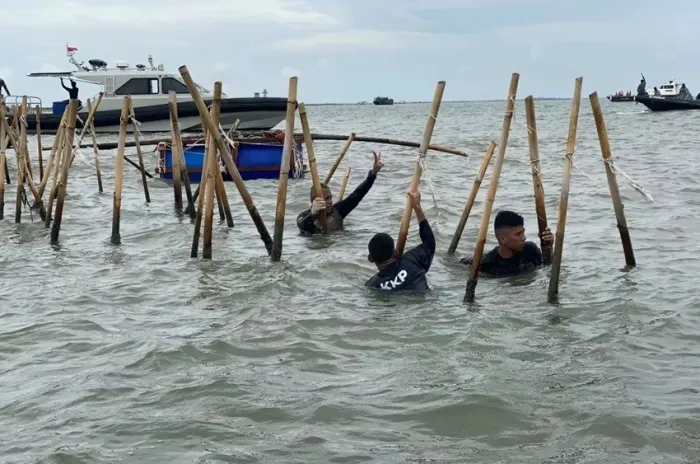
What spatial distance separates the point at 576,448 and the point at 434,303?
3.18 m

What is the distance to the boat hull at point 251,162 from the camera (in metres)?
18.2

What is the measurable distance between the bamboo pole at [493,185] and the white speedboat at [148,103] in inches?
683

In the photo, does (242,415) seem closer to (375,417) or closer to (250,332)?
(375,417)

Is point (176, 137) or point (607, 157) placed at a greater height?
point (607, 157)

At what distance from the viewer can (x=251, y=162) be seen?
1855cm

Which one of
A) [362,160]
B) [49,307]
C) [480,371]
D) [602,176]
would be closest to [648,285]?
[480,371]

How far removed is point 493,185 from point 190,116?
20202 mm

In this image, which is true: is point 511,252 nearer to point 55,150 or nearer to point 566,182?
point 566,182

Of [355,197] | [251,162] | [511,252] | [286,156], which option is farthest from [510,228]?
[251,162]

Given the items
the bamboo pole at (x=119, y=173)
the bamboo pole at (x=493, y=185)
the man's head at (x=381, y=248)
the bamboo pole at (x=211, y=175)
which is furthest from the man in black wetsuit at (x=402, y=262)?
the bamboo pole at (x=119, y=173)

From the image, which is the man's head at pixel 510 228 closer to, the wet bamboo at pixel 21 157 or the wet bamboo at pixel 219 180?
the wet bamboo at pixel 219 180

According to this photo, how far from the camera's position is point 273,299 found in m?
8.27

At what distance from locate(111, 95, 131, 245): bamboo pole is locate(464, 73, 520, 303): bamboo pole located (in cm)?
466

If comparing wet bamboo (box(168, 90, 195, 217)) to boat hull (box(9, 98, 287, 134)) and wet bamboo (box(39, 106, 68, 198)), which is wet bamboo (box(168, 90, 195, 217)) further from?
boat hull (box(9, 98, 287, 134))
